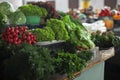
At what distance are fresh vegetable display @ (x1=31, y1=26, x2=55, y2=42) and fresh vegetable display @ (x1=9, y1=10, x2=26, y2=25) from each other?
0.53ft

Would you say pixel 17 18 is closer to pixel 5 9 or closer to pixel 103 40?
pixel 5 9

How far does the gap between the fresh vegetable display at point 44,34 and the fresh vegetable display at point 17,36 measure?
117 mm

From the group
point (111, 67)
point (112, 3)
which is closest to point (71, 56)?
point (111, 67)

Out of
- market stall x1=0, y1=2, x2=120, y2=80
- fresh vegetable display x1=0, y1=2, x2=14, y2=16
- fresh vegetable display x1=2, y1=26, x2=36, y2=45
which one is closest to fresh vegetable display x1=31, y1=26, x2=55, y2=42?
market stall x1=0, y1=2, x2=120, y2=80

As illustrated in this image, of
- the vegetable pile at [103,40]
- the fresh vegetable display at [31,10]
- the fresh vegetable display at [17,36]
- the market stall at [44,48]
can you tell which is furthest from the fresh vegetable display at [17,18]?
the vegetable pile at [103,40]

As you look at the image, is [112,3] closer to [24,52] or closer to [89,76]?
[89,76]

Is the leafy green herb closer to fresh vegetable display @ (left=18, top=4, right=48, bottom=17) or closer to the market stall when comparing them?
the market stall

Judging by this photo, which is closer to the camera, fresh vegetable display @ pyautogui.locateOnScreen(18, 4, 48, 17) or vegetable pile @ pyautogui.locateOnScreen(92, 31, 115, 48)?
fresh vegetable display @ pyautogui.locateOnScreen(18, 4, 48, 17)

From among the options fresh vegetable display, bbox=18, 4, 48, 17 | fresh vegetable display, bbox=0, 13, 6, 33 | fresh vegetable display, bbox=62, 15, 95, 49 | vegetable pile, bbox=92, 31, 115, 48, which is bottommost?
vegetable pile, bbox=92, 31, 115, 48

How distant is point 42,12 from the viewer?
1979mm

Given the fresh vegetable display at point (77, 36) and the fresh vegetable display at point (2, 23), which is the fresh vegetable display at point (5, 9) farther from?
the fresh vegetable display at point (77, 36)

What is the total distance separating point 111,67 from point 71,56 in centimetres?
218

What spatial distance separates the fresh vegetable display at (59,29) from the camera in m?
1.76

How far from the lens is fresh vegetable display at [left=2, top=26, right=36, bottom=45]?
1.43 m
